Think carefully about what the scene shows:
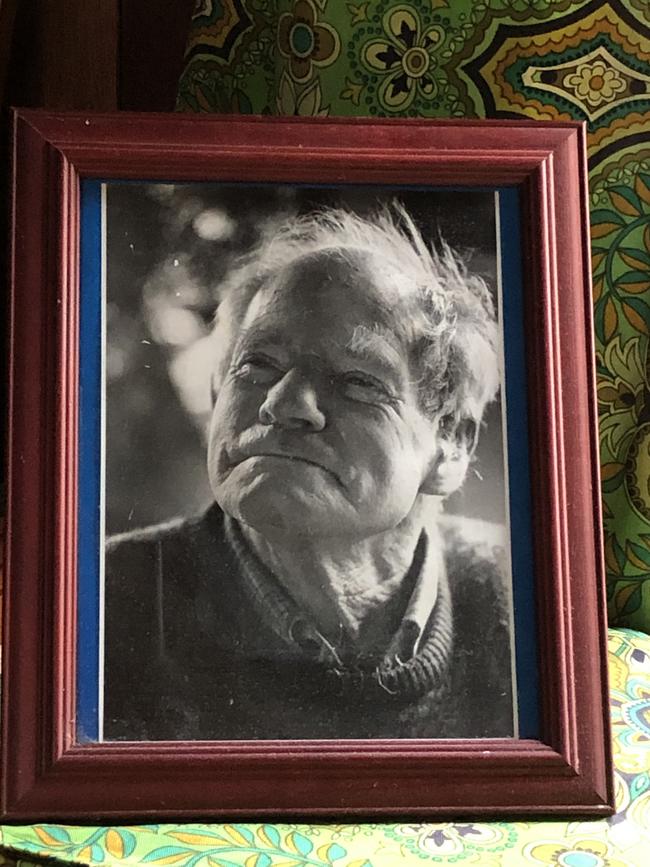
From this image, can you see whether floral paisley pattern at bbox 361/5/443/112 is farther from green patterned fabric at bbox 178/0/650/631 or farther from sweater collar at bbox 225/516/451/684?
sweater collar at bbox 225/516/451/684

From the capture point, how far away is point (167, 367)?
0.59 m

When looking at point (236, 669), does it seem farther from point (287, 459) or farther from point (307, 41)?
point (307, 41)

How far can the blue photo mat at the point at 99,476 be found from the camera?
578 millimetres

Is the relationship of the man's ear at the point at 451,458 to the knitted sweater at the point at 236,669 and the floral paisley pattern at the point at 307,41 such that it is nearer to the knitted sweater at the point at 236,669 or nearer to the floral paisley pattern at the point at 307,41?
the knitted sweater at the point at 236,669

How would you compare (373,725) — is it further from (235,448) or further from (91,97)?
(91,97)

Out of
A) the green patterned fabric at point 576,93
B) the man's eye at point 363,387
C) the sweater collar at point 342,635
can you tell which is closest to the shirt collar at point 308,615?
the sweater collar at point 342,635

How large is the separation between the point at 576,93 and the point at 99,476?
484 mm

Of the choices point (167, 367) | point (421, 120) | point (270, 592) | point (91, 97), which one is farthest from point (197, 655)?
point (91, 97)

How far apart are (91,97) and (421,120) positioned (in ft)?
1.05

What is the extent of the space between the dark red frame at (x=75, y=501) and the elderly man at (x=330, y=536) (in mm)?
23

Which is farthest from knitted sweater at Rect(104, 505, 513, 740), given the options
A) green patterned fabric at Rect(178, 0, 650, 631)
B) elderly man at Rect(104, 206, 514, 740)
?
green patterned fabric at Rect(178, 0, 650, 631)

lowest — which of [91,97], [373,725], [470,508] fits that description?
[373,725]

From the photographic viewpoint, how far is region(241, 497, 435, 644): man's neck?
1.93ft

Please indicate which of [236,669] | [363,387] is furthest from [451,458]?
[236,669]
